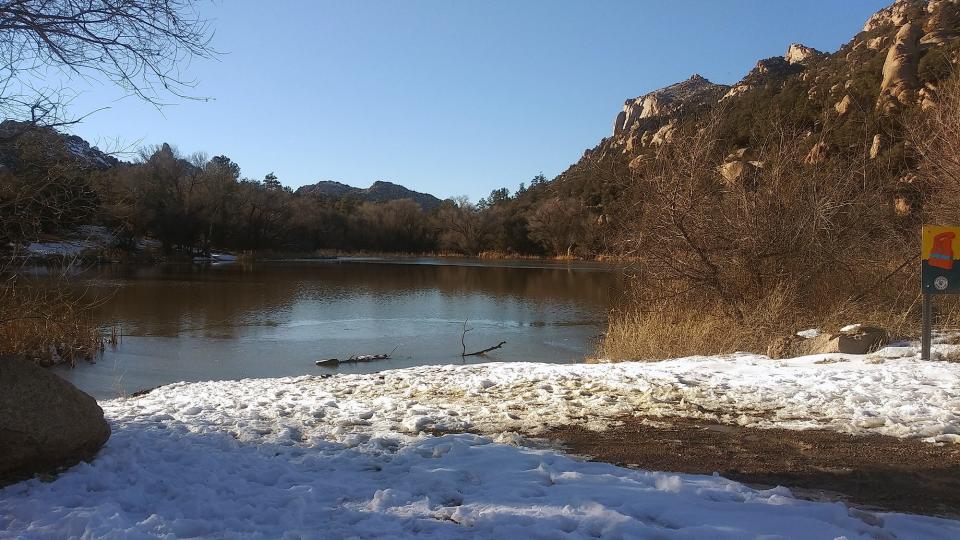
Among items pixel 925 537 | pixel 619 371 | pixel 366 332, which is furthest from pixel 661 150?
pixel 925 537

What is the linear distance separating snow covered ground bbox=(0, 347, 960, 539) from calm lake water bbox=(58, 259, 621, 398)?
679 cm

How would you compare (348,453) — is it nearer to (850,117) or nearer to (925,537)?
(925,537)

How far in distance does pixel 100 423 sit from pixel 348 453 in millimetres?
1761

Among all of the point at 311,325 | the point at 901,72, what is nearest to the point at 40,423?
the point at 311,325

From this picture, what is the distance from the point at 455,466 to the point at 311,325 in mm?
18004

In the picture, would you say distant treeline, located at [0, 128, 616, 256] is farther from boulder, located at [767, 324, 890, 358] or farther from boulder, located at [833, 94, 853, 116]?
boulder, located at [767, 324, 890, 358]

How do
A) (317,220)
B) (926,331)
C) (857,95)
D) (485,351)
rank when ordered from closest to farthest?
(926,331) < (485,351) < (857,95) < (317,220)

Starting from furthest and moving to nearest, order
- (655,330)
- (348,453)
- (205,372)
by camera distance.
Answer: (205,372) < (655,330) < (348,453)

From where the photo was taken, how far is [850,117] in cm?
3070

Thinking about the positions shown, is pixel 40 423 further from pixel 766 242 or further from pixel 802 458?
pixel 766 242

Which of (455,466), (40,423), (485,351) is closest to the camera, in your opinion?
(40,423)

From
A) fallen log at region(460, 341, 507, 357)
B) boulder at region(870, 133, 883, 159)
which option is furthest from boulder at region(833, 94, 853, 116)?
fallen log at region(460, 341, 507, 357)

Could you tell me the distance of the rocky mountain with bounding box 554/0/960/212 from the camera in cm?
1769

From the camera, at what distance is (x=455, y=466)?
4641 millimetres
